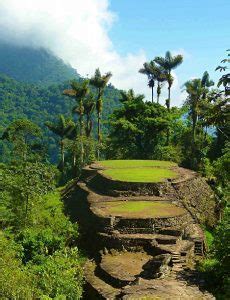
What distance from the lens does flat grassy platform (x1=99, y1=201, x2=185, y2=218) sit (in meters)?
22.7

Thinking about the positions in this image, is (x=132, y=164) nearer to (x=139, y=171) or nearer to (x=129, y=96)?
(x=139, y=171)

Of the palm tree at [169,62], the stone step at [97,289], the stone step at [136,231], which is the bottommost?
the stone step at [97,289]

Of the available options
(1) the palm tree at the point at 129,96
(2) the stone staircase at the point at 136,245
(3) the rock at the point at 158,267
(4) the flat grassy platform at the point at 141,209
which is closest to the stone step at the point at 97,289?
(2) the stone staircase at the point at 136,245

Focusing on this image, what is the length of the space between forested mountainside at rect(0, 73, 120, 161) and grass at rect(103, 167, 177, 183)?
8477 centimetres

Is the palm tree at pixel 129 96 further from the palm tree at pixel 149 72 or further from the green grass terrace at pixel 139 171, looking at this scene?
the green grass terrace at pixel 139 171

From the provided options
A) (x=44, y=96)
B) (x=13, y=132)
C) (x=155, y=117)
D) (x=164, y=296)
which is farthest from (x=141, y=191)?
(x=44, y=96)

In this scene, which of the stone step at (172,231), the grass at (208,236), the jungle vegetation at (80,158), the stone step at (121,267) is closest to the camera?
the jungle vegetation at (80,158)

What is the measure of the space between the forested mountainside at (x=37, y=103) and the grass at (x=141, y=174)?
278 ft

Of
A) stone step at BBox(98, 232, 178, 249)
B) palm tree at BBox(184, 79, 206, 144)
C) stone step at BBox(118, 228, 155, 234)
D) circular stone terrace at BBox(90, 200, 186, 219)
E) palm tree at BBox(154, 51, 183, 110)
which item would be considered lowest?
stone step at BBox(98, 232, 178, 249)

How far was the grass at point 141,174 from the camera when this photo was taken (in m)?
27.9

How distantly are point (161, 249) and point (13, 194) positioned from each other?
352 inches

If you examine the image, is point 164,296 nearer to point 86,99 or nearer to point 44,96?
point 86,99

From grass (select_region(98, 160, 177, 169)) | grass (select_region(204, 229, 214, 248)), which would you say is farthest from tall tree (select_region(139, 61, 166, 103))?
grass (select_region(204, 229, 214, 248))

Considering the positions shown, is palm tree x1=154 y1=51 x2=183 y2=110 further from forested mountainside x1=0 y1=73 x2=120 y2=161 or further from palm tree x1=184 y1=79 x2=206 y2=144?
forested mountainside x1=0 y1=73 x2=120 y2=161
